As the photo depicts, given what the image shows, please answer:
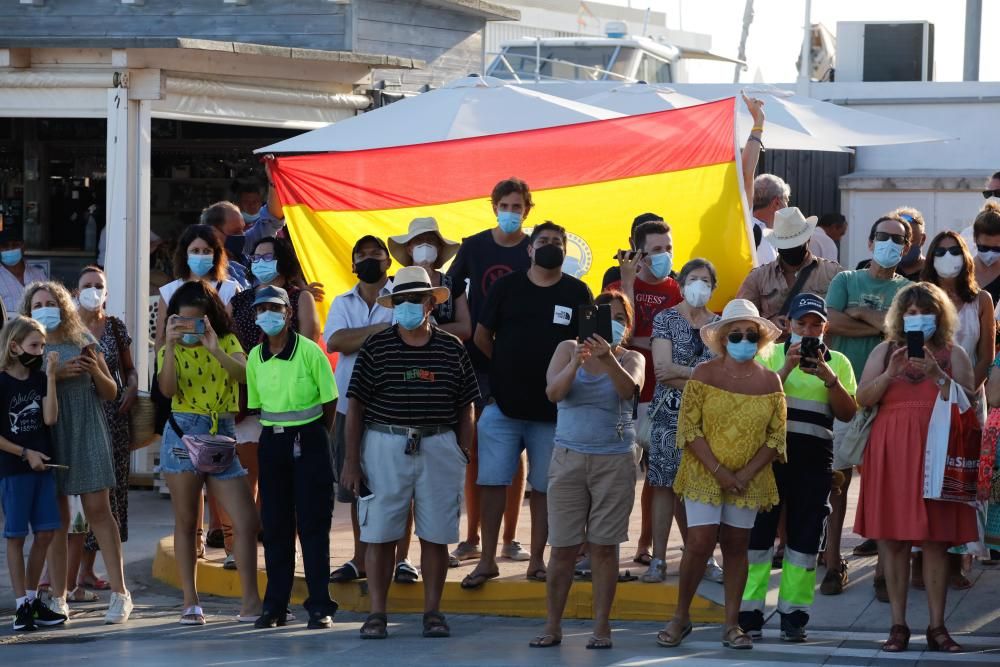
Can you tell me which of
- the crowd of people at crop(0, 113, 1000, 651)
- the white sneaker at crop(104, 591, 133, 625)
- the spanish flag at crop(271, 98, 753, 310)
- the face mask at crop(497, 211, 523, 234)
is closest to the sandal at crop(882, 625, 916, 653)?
the crowd of people at crop(0, 113, 1000, 651)

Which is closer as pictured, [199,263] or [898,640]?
[898,640]

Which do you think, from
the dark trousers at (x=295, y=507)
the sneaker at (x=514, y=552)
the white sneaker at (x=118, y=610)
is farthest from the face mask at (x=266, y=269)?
the sneaker at (x=514, y=552)

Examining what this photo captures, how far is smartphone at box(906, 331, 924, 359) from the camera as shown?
778 cm

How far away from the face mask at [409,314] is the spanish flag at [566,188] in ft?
6.69

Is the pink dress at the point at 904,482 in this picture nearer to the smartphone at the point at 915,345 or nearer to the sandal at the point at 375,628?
the smartphone at the point at 915,345

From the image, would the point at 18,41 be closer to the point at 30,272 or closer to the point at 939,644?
the point at 30,272

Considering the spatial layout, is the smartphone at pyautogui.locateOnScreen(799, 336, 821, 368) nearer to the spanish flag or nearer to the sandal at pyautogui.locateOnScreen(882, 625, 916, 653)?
the sandal at pyautogui.locateOnScreen(882, 625, 916, 653)

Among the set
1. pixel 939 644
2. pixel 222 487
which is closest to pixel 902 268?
pixel 939 644

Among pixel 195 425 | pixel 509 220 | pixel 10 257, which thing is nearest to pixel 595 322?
pixel 509 220

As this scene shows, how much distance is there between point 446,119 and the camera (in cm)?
1194

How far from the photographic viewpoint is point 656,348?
8.72 metres

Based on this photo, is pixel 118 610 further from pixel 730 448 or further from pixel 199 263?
pixel 730 448

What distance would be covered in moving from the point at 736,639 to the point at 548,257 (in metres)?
2.19

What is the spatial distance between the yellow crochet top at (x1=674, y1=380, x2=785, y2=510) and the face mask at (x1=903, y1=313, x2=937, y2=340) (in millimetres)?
714
